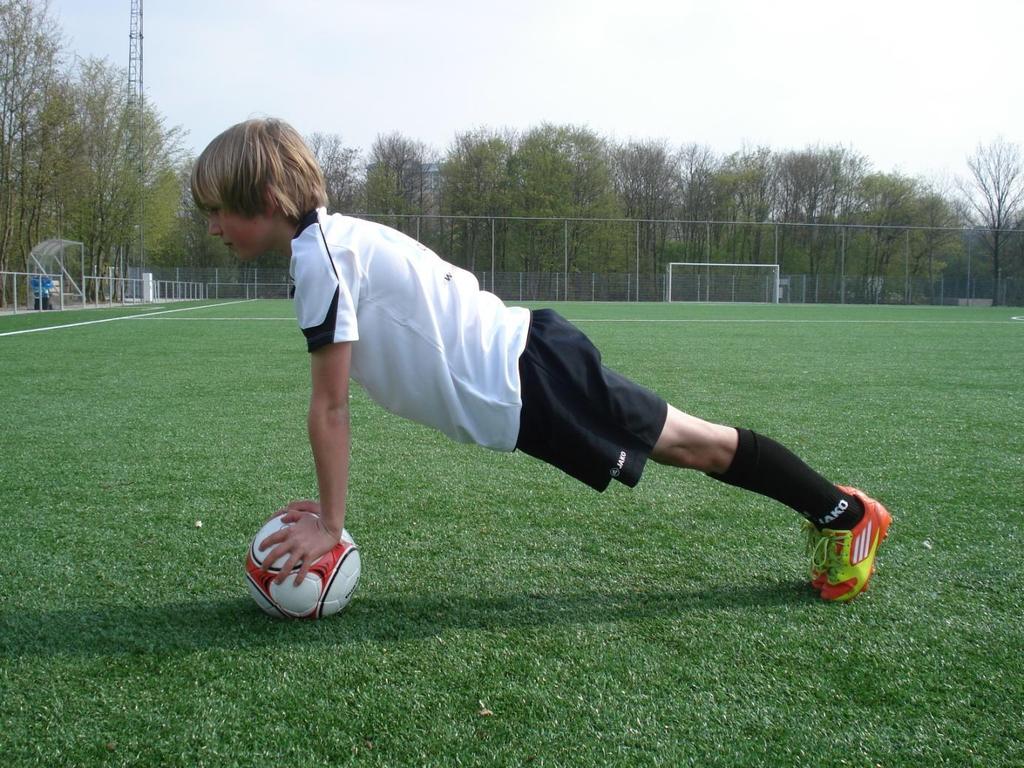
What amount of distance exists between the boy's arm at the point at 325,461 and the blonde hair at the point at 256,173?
1.38ft

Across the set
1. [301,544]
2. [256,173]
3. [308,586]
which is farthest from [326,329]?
[308,586]

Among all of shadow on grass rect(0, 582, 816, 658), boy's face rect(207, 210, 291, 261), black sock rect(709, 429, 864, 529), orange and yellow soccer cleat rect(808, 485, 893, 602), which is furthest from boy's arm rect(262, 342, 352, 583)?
orange and yellow soccer cleat rect(808, 485, 893, 602)

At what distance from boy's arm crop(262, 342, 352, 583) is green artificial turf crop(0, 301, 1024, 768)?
0.22m

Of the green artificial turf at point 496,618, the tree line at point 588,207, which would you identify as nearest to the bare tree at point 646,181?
the tree line at point 588,207

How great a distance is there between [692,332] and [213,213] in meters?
14.0

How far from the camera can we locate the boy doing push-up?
2025 millimetres

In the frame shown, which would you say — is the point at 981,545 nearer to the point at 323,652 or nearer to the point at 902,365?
the point at 323,652

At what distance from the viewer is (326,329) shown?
195cm

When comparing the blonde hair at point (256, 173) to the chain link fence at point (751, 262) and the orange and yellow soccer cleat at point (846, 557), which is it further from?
the chain link fence at point (751, 262)

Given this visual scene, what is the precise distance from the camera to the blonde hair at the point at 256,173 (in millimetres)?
2078

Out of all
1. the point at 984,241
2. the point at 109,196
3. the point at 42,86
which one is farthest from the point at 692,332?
the point at 984,241

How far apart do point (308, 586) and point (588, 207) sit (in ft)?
159

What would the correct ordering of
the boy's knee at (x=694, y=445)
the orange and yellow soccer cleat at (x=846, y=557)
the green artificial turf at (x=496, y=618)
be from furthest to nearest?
the orange and yellow soccer cleat at (x=846, y=557)
the boy's knee at (x=694, y=445)
the green artificial turf at (x=496, y=618)

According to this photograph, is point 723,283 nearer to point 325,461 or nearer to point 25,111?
point 25,111
